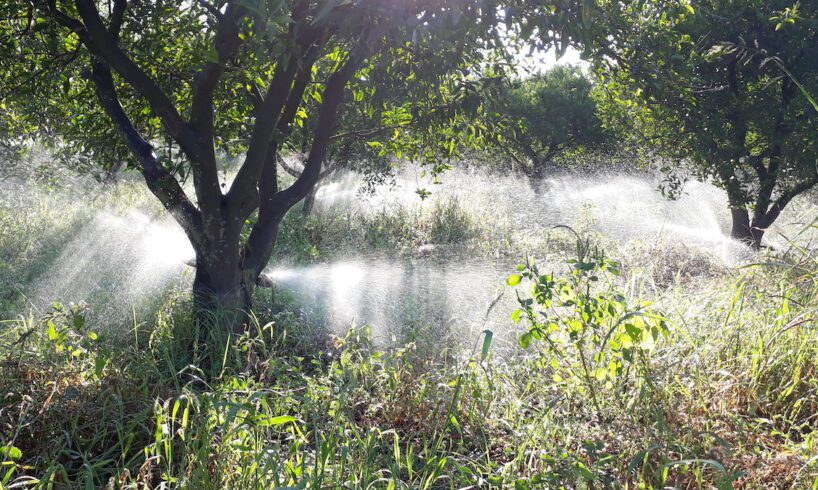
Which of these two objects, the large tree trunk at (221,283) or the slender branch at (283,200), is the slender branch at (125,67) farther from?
the slender branch at (283,200)

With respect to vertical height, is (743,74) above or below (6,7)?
above

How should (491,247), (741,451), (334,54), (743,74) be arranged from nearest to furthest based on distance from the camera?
(741,451) → (334,54) → (491,247) → (743,74)

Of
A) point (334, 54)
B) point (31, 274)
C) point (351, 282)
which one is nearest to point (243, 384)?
point (334, 54)

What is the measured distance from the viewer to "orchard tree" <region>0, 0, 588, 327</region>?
3.61m

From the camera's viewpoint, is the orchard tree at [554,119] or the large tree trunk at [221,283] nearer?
the large tree trunk at [221,283]

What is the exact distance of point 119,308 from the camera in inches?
183

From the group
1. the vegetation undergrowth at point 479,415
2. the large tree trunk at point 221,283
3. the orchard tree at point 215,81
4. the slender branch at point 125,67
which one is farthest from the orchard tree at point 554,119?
the vegetation undergrowth at point 479,415

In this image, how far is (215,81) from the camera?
4.18m

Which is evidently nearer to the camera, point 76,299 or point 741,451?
point 741,451

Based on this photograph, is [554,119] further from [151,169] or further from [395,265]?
[151,169]

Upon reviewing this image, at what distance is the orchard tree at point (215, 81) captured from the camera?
3.61m

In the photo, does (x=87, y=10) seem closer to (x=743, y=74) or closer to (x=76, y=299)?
(x=76, y=299)

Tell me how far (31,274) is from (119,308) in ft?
8.83

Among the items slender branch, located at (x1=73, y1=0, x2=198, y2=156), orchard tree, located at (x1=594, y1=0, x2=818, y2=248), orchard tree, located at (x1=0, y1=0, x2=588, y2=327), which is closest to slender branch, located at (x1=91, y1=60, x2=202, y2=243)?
orchard tree, located at (x1=0, y1=0, x2=588, y2=327)
